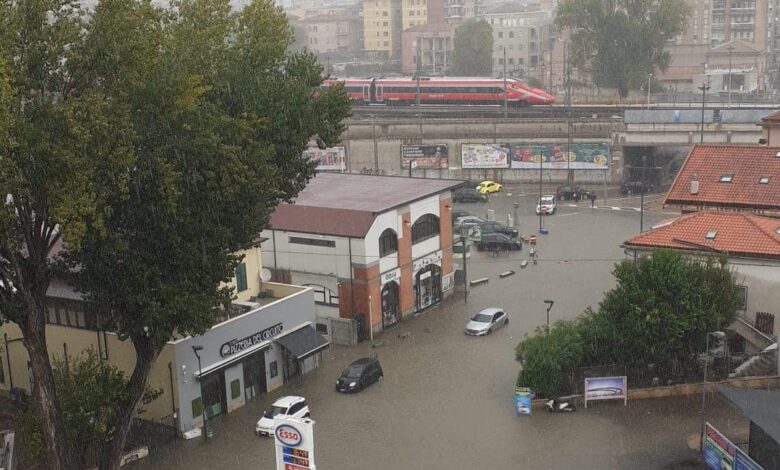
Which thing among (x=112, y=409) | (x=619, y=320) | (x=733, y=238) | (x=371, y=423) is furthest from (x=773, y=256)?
(x=112, y=409)

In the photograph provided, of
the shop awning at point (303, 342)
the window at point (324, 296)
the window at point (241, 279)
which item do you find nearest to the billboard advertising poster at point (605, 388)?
the shop awning at point (303, 342)

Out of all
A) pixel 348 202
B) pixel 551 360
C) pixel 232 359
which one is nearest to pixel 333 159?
pixel 348 202

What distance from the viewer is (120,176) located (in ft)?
44.4

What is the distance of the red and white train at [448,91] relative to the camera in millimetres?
53438

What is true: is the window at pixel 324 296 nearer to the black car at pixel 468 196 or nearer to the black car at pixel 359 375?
the black car at pixel 359 375

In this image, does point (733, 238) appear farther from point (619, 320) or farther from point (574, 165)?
point (574, 165)

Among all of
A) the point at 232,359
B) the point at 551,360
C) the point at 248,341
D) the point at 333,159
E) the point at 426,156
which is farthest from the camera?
the point at 333,159

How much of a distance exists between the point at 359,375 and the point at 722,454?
8.33 m

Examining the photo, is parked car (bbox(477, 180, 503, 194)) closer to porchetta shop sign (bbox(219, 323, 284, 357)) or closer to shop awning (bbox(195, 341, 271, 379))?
porchetta shop sign (bbox(219, 323, 284, 357))

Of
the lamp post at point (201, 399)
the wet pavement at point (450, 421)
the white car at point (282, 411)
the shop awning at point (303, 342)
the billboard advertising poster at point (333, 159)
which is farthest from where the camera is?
the billboard advertising poster at point (333, 159)

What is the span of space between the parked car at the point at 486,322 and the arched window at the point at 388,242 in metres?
2.95

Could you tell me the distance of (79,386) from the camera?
53.3ft

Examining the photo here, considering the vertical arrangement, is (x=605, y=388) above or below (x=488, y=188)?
below

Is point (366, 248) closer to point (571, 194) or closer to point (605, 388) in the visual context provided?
point (605, 388)
